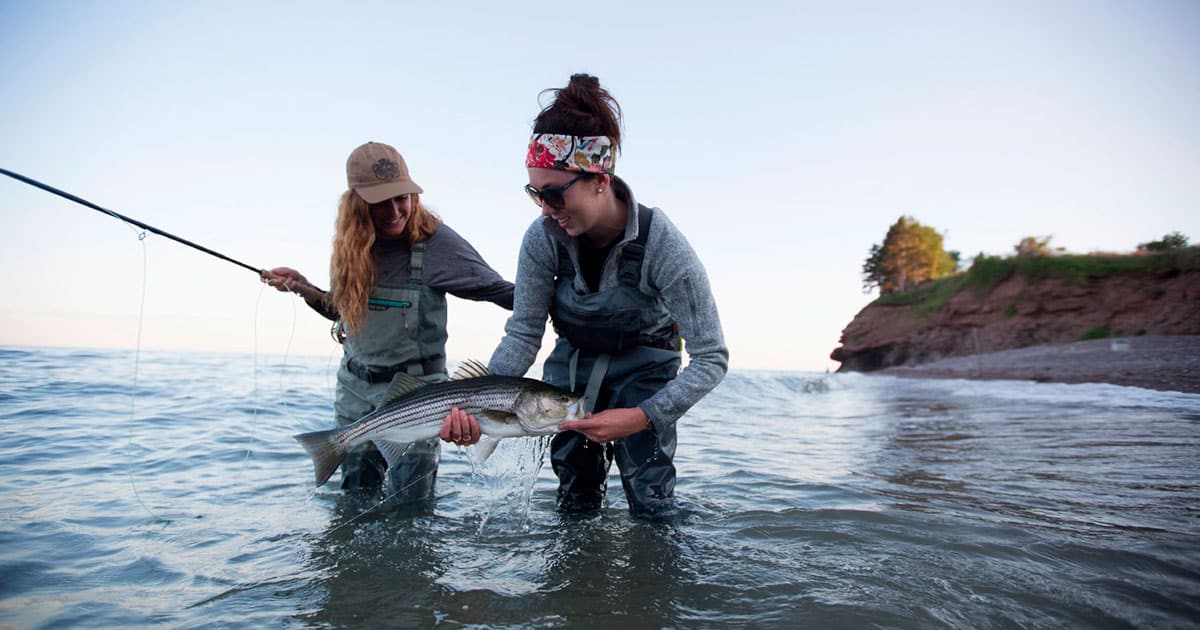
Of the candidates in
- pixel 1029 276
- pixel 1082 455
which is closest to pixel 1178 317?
pixel 1029 276

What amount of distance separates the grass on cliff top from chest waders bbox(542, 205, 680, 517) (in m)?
35.8

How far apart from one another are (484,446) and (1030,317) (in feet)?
128

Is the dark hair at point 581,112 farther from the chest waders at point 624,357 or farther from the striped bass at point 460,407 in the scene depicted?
the striped bass at point 460,407

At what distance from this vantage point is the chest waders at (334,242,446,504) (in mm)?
4383

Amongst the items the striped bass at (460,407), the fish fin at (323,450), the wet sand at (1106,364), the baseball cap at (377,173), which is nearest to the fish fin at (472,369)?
the striped bass at (460,407)

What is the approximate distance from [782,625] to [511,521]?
219 centimetres

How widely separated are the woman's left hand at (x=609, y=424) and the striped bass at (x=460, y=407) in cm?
7

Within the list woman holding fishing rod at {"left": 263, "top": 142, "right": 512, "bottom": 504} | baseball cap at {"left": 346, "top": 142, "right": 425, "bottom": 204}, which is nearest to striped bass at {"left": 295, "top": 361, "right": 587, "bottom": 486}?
woman holding fishing rod at {"left": 263, "top": 142, "right": 512, "bottom": 504}

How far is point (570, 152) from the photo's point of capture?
317 centimetres

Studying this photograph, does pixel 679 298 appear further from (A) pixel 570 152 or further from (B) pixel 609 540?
(B) pixel 609 540

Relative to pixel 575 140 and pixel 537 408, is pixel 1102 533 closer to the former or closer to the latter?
pixel 537 408

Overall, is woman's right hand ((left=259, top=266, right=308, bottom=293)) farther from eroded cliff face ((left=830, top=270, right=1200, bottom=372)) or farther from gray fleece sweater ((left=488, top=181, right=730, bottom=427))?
eroded cliff face ((left=830, top=270, right=1200, bottom=372))

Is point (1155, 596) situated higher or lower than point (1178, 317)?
lower

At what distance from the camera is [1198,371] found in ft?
50.1
